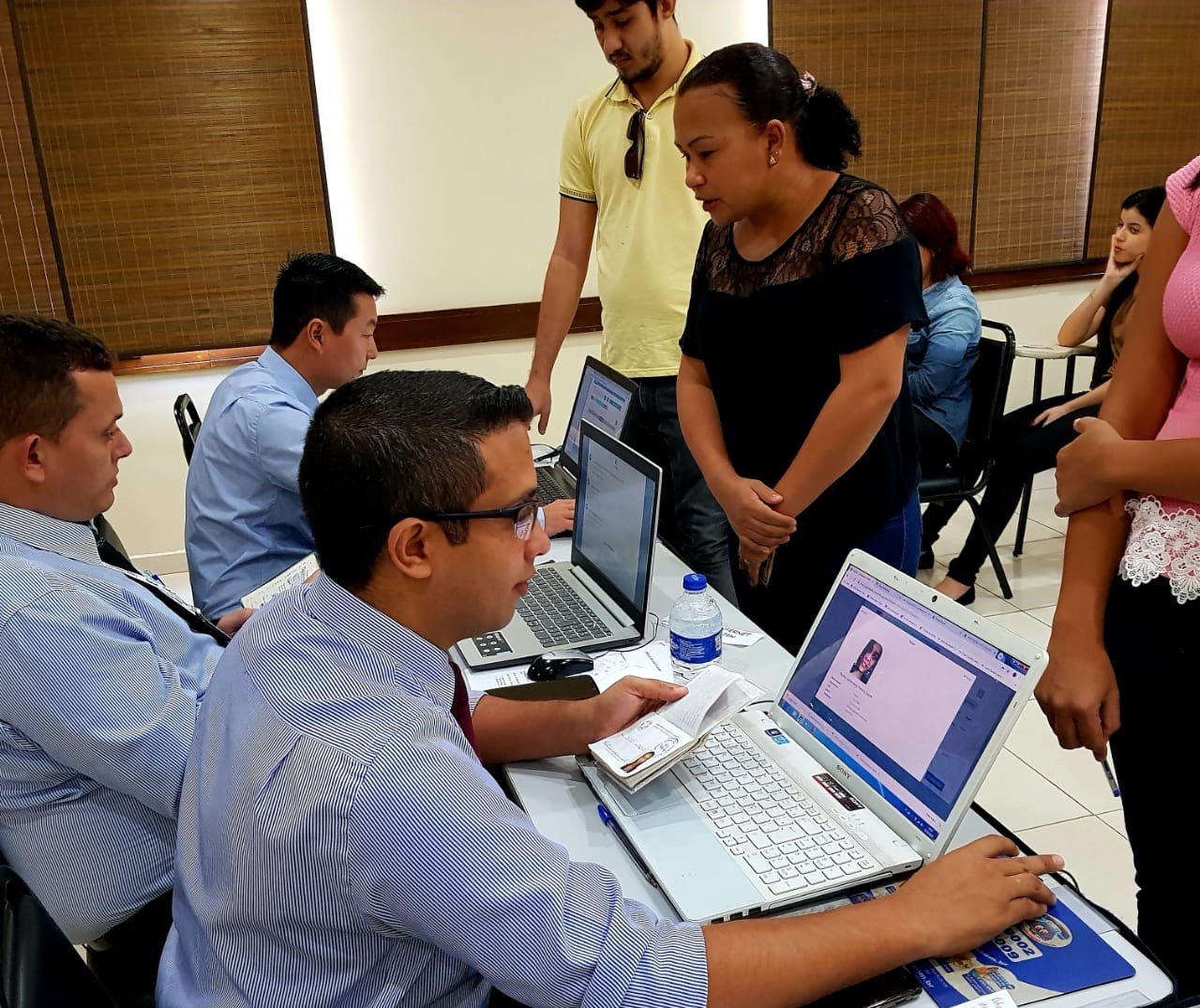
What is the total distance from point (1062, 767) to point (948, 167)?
2.98 m

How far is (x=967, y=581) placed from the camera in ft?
11.7

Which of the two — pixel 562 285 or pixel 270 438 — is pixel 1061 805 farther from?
pixel 270 438

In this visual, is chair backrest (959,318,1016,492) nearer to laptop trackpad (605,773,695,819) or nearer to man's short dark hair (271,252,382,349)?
man's short dark hair (271,252,382,349)

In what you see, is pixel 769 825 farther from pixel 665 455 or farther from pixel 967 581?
pixel 967 581

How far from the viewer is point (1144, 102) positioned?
4762mm

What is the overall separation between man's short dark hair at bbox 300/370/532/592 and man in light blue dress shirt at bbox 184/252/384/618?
1.18 meters

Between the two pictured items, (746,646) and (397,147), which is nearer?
(746,646)

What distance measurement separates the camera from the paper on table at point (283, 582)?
78.5 inches

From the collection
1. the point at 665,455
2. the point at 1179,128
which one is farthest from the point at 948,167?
the point at 665,455

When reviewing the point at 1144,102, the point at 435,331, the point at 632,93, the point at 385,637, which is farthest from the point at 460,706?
the point at 1144,102

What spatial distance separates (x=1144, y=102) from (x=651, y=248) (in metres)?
3.53

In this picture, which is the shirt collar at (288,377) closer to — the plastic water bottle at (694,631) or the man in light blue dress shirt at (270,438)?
the man in light blue dress shirt at (270,438)

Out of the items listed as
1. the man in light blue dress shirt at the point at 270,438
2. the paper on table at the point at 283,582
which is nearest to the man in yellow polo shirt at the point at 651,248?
the man in light blue dress shirt at the point at 270,438

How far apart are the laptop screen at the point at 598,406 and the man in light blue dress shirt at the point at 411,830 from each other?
1237mm
